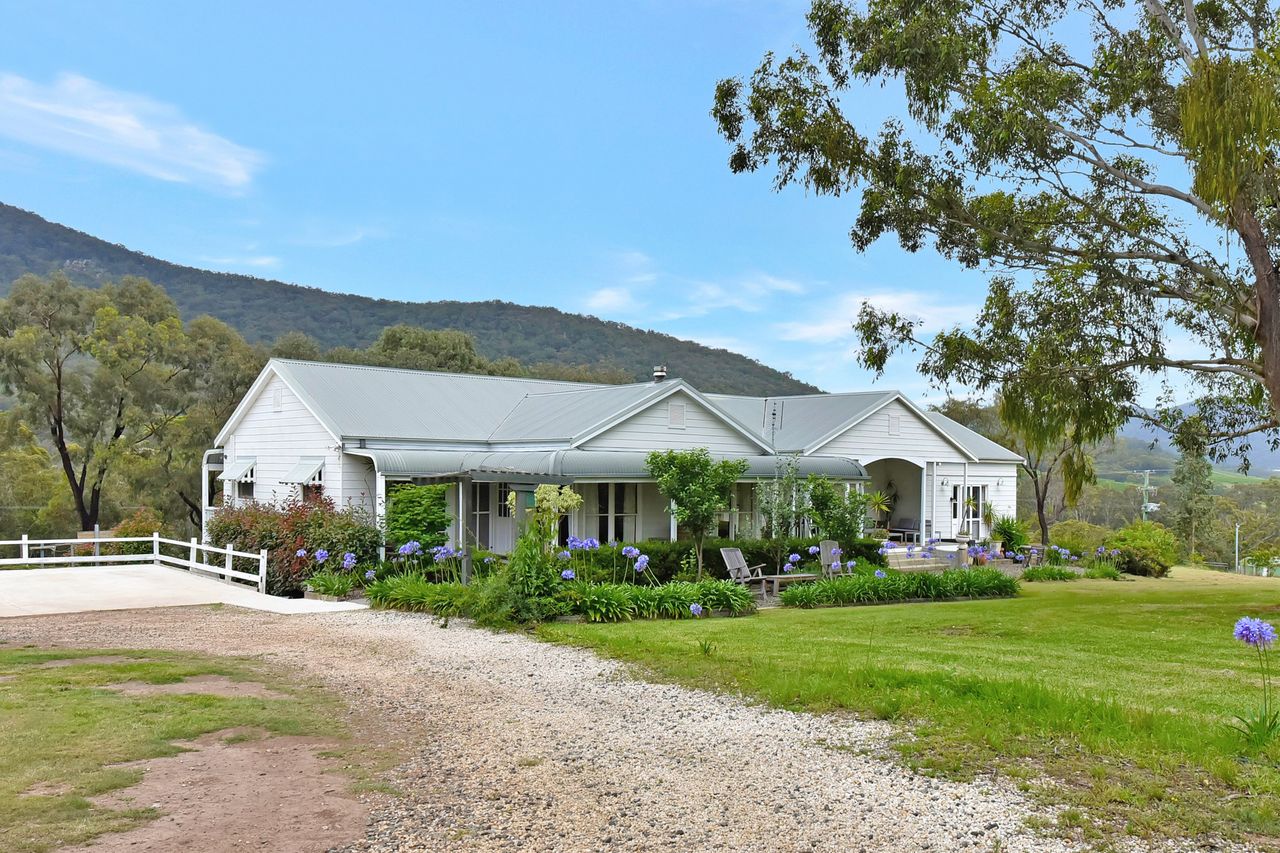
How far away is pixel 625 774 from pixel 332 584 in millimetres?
13178

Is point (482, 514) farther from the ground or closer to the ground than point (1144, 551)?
farther from the ground

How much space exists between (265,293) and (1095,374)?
2738 inches

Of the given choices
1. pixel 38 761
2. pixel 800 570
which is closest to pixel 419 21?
pixel 800 570

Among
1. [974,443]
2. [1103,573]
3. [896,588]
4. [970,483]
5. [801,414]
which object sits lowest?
[1103,573]

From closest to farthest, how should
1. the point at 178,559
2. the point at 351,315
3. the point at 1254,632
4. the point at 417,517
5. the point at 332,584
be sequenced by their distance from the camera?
the point at 1254,632, the point at 332,584, the point at 417,517, the point at 178,559, the point at 351,315

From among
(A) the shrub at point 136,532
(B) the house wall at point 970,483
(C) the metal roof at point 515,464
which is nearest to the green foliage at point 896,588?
(C) the metal roof at point 515,464

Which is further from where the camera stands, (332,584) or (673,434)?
(673,434)

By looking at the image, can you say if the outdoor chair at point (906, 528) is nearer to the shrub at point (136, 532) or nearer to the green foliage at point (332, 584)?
the green foliage at point (332, 584)

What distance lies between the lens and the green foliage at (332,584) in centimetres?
1800

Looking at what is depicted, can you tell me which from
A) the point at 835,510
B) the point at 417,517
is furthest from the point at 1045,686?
the point at 417,517

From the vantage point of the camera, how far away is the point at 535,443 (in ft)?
79.7

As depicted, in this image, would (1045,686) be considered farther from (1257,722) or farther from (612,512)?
(612,512)

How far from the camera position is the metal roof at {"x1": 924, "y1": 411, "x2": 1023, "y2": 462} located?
107 feet

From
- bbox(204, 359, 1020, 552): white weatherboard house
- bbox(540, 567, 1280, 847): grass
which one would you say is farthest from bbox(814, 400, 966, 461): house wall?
bbox(540, 567, 1280, 847): grass
